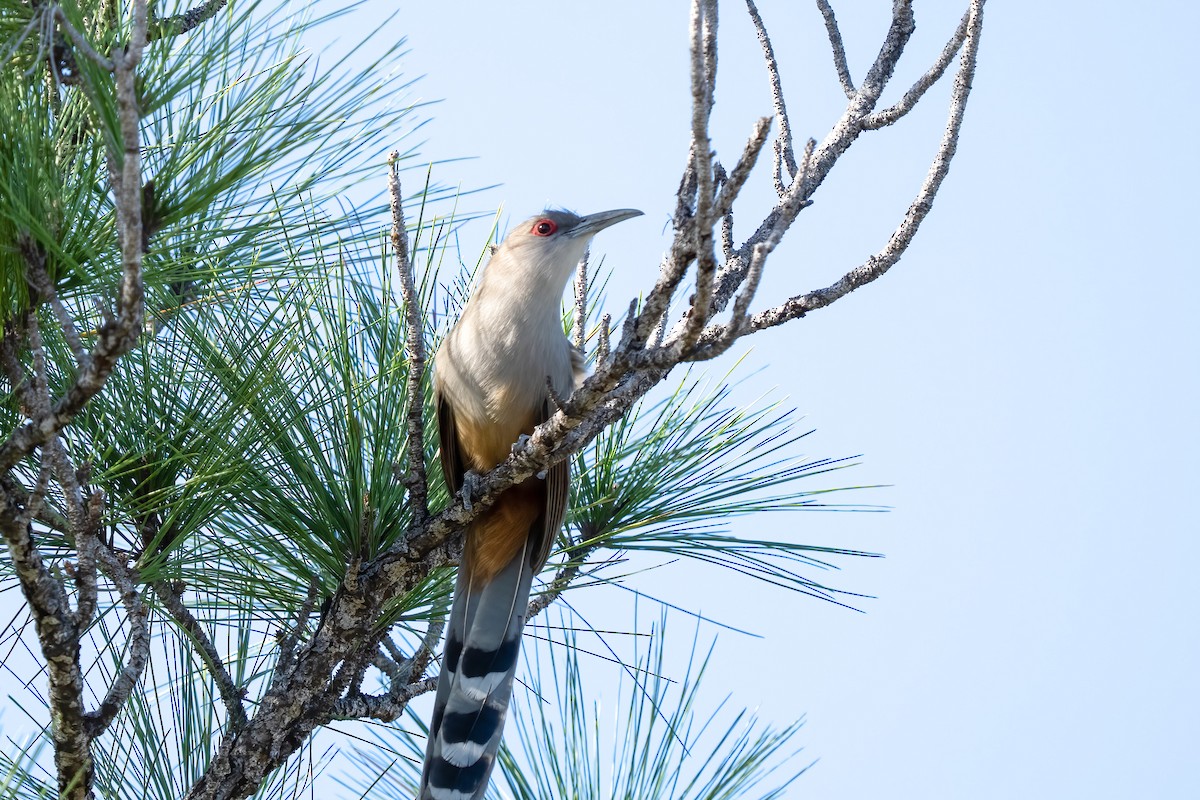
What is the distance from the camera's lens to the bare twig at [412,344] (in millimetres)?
1970

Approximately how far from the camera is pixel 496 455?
2861mm

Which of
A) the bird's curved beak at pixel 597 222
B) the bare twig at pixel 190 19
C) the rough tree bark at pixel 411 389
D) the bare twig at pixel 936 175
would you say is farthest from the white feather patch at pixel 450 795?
the bare twig at pixel 190 19

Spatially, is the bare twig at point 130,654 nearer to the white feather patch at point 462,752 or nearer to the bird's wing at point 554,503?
the white feather patch at point 462,752

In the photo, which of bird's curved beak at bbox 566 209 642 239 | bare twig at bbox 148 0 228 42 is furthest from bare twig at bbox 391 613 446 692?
bare twig at bbox 148 0 228 42

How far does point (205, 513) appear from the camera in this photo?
223cm

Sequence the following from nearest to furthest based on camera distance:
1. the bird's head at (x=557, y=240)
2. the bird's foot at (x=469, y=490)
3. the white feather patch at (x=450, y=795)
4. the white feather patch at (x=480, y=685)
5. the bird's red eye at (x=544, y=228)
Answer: the bird's foot at (x=469, y=490)
the white feather patch at (x=450, y=795)
the white feather patch at (x=480, y=685)
the bird's head at (x=557, y=240)
the bird's red eye at (x=544, y=228)

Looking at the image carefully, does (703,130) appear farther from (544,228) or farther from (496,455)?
(544,228)

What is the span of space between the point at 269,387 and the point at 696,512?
93cm

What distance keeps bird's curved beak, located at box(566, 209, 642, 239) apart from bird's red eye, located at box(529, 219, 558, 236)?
0.17ft

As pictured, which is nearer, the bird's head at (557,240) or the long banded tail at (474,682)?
the long banded tail at (474,682)

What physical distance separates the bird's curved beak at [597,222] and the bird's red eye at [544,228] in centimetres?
5

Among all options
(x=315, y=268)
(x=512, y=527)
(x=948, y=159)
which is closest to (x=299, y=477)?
(x=315, y=268)

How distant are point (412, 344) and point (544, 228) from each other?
1110mm

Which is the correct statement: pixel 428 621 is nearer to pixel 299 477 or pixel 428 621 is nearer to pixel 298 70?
pixel 299 477
